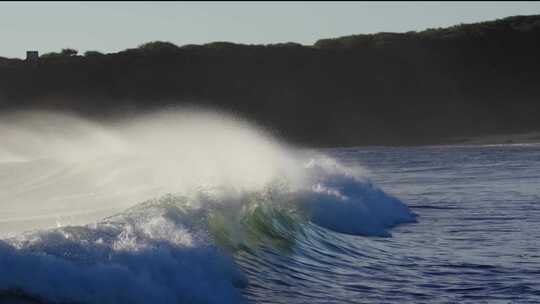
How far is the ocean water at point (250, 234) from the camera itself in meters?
11.8

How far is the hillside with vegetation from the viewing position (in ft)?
298

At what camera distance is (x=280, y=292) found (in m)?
14.0

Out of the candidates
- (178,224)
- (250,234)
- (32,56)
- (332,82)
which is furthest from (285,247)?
(32,56)

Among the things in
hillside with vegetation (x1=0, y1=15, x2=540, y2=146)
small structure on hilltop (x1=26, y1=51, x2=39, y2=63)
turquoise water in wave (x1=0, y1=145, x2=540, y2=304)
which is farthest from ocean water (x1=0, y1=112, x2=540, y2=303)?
small structure on hilltop (x1=26, y1=51, x2=39, y2=63)

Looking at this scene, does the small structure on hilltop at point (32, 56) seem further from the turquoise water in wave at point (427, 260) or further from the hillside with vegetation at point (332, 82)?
the turquoise water in wave at point (427, 260)

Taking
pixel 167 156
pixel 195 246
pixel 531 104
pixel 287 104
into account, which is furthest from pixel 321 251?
pixel 287 104

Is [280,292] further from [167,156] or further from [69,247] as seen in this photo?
[167,156]

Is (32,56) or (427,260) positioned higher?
(32,56)

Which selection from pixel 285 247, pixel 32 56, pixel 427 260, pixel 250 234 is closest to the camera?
pixel 427 260

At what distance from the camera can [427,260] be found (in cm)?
1681

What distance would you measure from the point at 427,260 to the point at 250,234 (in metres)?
2.54

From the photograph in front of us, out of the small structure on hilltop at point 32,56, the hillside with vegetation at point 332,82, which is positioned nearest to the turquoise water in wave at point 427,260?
the hillside with vegetation at point 332,82

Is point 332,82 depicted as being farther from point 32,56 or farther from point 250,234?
point 250,234

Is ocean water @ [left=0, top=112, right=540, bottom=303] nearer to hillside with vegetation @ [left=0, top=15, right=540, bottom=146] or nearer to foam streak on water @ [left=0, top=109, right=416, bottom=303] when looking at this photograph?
foam streak on water @ [left=0, top=109, right=416, bottom=303]
